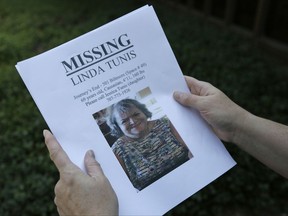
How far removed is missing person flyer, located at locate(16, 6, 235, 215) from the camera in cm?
103

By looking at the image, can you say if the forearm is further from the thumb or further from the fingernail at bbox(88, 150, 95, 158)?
the fingernail at bbox(88, 150, 95, 158)

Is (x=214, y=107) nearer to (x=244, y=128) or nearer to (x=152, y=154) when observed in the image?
(x=244, y=128)

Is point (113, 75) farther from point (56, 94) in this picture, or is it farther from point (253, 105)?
point (253, 105)

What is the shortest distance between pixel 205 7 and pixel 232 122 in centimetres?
439

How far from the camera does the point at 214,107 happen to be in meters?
1.21

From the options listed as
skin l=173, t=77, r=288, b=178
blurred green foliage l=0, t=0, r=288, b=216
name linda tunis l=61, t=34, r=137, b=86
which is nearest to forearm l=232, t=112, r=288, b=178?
skin l=173, t=77, r=288, b=178

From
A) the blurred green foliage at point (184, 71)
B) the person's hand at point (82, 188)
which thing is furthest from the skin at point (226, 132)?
the blurred green foliage at point (184, 71)

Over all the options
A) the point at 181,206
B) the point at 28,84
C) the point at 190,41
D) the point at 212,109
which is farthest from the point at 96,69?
the point at 190,41

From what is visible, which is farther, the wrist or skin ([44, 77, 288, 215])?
the wrist

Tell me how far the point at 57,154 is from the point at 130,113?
253 millimetres

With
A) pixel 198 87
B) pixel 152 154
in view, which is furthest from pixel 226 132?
pixel 152 154

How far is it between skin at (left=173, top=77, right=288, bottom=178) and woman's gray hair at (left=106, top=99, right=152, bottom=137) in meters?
0.17

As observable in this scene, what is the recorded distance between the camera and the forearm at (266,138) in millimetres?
1238

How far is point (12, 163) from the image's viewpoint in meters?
2.49
